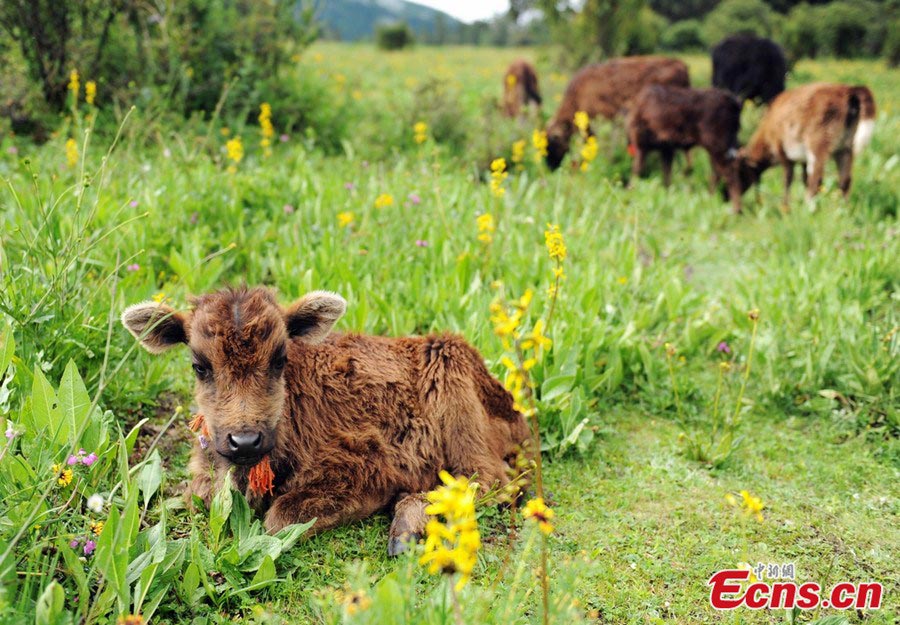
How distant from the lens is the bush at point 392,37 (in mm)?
35906

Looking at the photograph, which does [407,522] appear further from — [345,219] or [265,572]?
[345,219]

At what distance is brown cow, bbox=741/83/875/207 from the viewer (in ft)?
30.9

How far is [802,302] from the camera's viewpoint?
614 cm

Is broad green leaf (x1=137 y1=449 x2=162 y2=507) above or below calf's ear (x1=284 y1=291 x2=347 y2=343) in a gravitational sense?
below

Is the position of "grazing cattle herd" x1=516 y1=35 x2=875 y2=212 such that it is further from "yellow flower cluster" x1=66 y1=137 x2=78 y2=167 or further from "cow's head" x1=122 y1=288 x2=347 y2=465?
"cow's head" x1=122 y1=288 x2=347 y2=465

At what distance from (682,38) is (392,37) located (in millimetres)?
14358

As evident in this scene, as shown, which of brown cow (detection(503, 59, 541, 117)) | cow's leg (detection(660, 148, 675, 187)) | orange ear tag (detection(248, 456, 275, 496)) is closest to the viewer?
orange ear tag (detection(248, 456, 275, 496))

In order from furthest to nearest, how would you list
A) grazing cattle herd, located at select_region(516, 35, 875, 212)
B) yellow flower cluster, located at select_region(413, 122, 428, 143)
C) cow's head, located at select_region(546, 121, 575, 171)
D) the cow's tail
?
cow's head, located at select_region(546, 121, 575, 171), grazing cattle herd, located at select_region(516, 35, 875, 212), the cow's tail, yellow flower cluster, located at select_region(413, 122, 428, 143)

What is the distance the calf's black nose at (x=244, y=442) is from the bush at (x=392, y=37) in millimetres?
35152

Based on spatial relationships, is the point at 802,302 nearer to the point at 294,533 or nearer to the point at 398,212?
the point at 398,212

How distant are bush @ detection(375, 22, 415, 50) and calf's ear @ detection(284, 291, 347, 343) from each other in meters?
34.5

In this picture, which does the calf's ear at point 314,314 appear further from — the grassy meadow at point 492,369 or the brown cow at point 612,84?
the brown cow at point 612,84

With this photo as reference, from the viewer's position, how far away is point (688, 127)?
428 inches

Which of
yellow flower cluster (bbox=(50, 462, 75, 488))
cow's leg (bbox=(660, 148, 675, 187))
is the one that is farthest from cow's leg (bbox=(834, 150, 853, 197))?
yellow flower cluster (bbox=(50, 462, 75, 488))
